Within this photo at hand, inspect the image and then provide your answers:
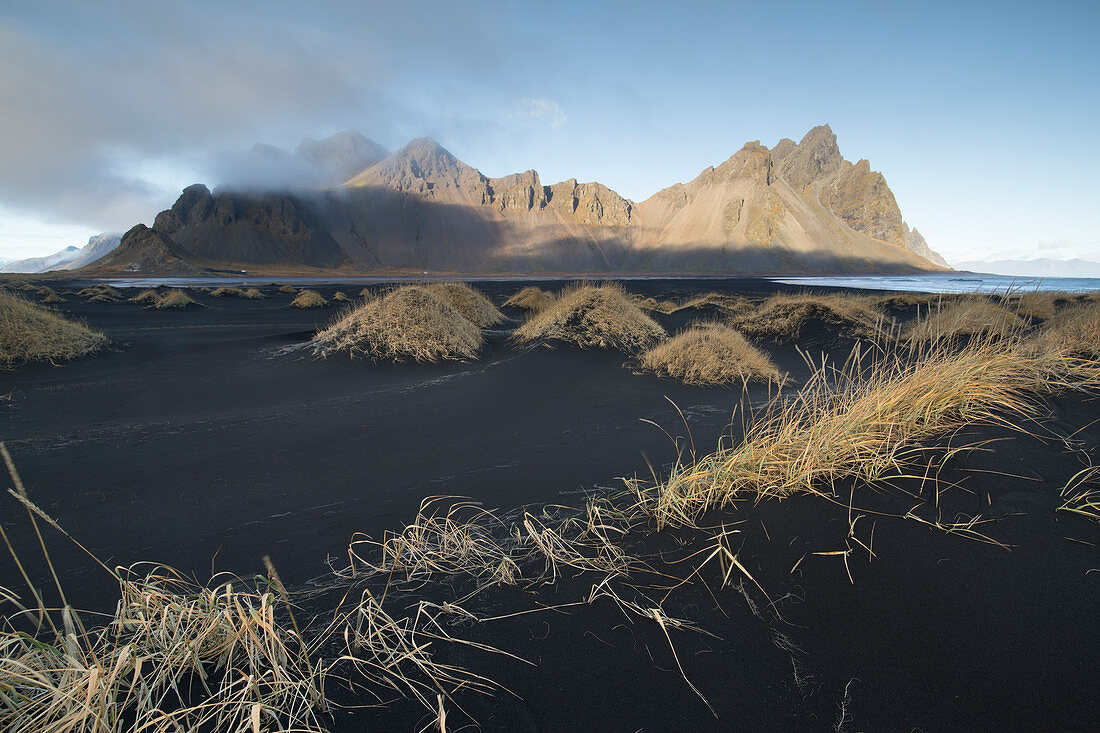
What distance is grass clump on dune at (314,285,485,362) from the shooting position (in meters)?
8.28

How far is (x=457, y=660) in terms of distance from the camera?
1484mm

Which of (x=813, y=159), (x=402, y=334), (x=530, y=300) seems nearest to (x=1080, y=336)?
(x=402, y=334)

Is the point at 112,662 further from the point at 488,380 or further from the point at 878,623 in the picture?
the point at 488,380

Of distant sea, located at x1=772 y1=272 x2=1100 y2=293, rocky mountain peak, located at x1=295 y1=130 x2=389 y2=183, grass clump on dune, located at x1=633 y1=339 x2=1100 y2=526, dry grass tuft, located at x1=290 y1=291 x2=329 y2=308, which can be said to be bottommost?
grass clump on dune, located at x1=633 y1=339 x2=1100 y2=526

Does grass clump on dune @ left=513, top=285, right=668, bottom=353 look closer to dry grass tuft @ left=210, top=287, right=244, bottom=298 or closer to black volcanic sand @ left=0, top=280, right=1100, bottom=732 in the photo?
black volcanic sand @ left=0, top=280, right=1100, bottom=732

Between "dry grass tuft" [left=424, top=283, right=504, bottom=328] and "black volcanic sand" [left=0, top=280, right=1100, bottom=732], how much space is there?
23.1ft

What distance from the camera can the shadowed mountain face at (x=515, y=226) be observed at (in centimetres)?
8412

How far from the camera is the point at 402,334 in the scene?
332 inches

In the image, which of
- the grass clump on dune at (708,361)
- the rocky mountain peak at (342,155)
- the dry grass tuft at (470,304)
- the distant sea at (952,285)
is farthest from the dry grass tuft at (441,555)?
the rocky mountain peak at (342,155)

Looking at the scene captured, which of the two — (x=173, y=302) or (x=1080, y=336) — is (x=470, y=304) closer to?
(x=1080, y=336)

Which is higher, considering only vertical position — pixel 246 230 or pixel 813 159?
pixel 813 159

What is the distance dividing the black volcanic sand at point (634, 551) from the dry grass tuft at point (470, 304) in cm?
704

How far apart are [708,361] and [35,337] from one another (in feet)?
35.5

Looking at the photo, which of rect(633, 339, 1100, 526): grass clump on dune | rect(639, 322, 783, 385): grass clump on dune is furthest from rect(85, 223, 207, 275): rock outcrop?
rect(633, 339, 1100, 526): grass clump on dune
